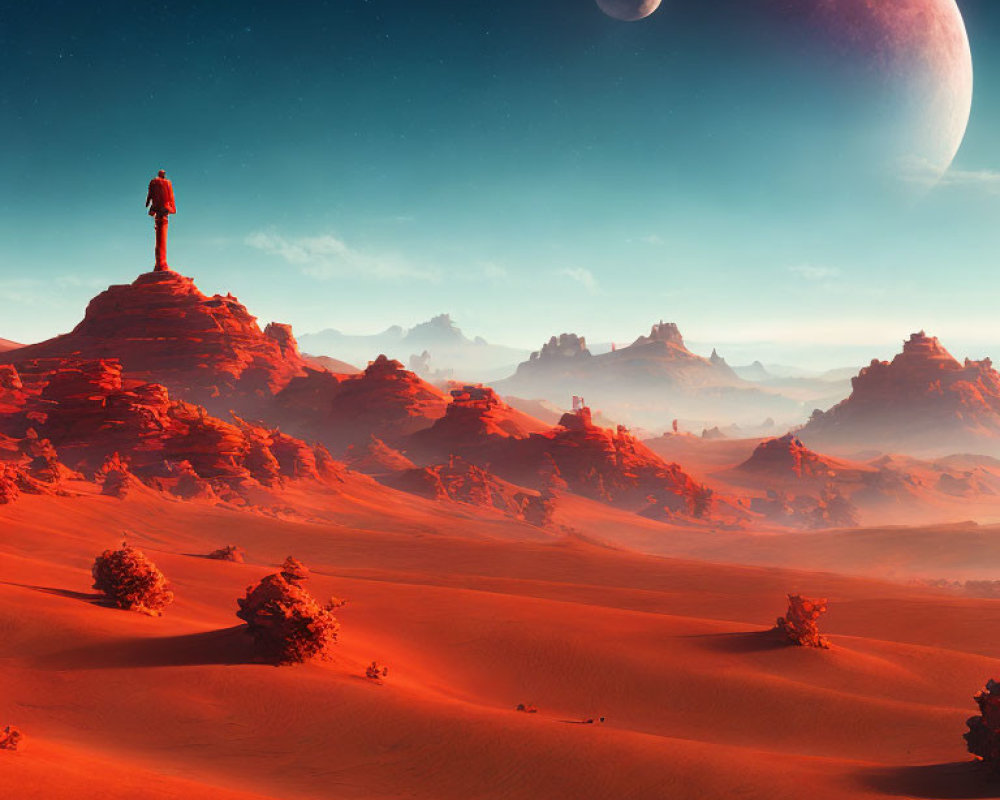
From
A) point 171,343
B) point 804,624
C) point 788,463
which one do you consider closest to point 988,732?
point 804,624

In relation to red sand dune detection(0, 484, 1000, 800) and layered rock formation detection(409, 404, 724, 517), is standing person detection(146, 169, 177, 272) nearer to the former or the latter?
layered rock formation detection(409, 404, 724, 517)

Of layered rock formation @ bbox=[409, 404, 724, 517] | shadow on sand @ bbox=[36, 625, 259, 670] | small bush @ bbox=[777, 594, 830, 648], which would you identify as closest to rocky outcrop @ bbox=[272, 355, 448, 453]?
layered rock formation @ bbox=[409, 404, 724, 517]

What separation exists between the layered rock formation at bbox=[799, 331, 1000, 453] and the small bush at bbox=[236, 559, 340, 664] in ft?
447

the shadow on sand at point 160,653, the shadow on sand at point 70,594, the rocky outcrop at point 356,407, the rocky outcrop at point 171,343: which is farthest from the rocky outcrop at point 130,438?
the shadow on sand at point 160,653

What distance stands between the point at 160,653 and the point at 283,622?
195 centimetres

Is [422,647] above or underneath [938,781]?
above

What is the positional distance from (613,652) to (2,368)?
49948 millimetres

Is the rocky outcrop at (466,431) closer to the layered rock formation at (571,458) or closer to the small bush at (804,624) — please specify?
the layered rock formation at (571,458)

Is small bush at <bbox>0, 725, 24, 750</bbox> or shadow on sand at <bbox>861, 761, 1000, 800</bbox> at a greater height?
small bush at <bbox>0, 725, 24, 750</bbox>

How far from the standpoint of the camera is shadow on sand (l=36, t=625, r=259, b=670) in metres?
11.1

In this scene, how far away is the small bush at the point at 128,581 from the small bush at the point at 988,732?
1360 cm

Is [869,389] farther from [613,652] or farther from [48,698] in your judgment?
[48,698]

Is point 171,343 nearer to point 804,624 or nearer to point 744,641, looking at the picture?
point 744,641

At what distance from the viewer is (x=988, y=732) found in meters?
8.28
